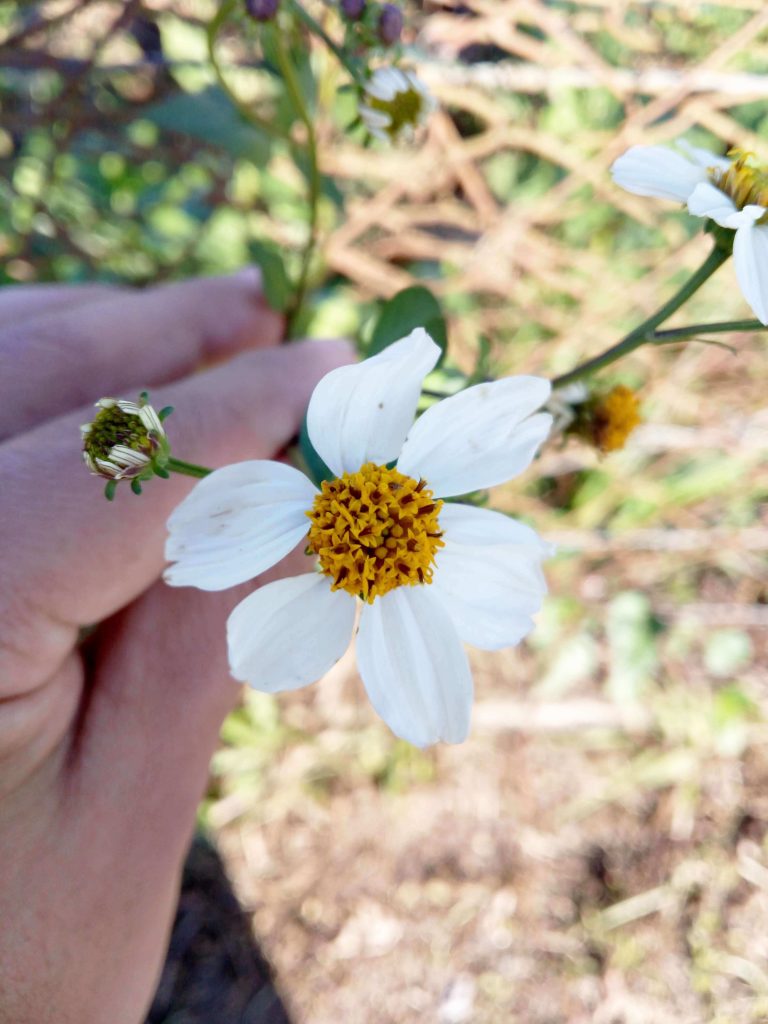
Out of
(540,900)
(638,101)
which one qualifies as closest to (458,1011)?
(540,900)

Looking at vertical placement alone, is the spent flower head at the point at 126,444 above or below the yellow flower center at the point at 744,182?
below

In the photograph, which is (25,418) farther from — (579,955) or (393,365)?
(579,955)

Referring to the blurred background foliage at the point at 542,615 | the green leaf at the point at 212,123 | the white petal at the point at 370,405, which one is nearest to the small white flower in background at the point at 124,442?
the white petal at the point at 370,405

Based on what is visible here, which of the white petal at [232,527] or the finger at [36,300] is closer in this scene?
the white petal at [232,527]

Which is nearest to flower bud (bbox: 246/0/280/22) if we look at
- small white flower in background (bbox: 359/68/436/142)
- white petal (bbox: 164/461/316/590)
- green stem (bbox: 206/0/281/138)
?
green stem (bbox: 206/0/281/138)

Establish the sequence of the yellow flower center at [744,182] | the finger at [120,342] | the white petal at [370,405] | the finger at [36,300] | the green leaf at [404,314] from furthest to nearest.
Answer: the finger at [36,300] → the finger at [120,342] → the green leaf at [404,314] → the yellow flower center at [744,182] → the white petal at [370,405]

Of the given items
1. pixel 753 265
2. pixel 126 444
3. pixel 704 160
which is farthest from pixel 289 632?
pixel 704 160

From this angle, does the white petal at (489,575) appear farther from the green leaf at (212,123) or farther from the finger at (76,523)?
the green leaf at (212,123)
